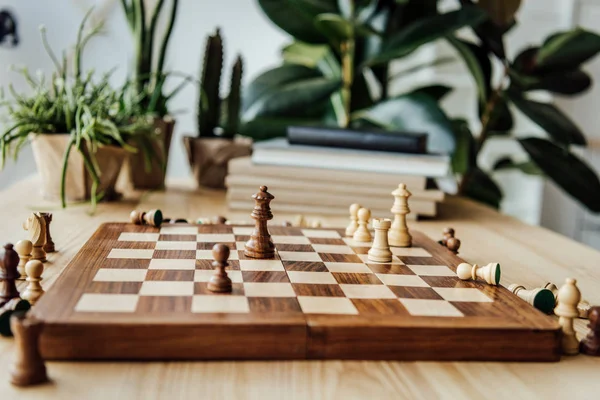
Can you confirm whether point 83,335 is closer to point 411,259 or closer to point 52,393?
point 52,393

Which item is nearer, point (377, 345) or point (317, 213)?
point (377, 345)

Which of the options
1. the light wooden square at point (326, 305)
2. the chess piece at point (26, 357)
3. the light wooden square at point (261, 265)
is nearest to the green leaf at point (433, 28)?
the light wooden square at point (261, 265)

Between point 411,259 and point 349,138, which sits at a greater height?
point 349,138

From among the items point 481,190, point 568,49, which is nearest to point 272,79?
point 481,190

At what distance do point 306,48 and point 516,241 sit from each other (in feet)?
4.20

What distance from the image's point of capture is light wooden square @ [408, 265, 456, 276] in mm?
776

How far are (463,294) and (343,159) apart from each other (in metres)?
0.71

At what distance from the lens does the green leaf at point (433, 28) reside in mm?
1677

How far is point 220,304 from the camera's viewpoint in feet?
1.97

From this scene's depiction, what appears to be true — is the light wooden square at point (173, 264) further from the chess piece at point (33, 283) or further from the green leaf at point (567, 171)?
the green leaf at point (567, 171)

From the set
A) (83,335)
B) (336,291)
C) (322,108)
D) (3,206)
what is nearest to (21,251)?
(83,335)

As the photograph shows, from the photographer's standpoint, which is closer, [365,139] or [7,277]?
[7,277]

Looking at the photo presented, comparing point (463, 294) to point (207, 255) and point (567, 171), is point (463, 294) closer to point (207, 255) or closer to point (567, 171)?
point (207, 255)

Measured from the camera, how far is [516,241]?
1.19m
